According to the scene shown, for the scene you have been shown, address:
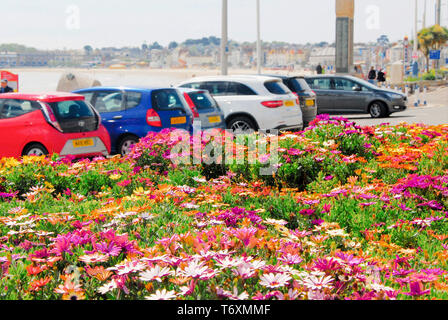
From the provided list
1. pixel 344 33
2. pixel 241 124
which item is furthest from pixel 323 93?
pixel 344 33

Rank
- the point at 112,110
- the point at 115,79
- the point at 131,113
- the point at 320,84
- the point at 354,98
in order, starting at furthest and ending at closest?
the point at 115,79, the point at 320,84, the point at 354,98, the point at 112,110, the point at 131,113

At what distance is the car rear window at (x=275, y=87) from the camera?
15125 mm

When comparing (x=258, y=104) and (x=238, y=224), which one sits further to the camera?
(x=258, y=104)

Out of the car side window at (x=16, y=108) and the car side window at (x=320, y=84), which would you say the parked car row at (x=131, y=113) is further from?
the car side window at (x=320, y=84)

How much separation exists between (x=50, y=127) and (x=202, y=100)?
14.2 feet

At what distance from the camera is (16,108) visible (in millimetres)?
10711

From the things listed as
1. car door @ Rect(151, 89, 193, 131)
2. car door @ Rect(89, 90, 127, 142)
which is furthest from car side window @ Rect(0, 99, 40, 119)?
car door @ Rect(151, 89, 193, 131)

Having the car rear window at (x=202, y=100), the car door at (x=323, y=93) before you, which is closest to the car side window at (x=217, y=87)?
the car rear window at (x=202, y=100)

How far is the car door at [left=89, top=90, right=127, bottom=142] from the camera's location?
40.2 ft

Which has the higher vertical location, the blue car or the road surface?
the blue car

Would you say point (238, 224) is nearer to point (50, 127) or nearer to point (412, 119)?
point (50, 127)

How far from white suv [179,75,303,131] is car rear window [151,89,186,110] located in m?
2.78

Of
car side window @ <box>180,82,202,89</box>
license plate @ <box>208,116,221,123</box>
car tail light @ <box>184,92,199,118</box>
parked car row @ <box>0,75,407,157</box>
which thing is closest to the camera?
parked car row @ <box>0,75,407,157</box>

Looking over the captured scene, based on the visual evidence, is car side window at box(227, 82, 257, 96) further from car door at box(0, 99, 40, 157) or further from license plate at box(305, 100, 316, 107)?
car door at box(0, 99, 40, 157)
